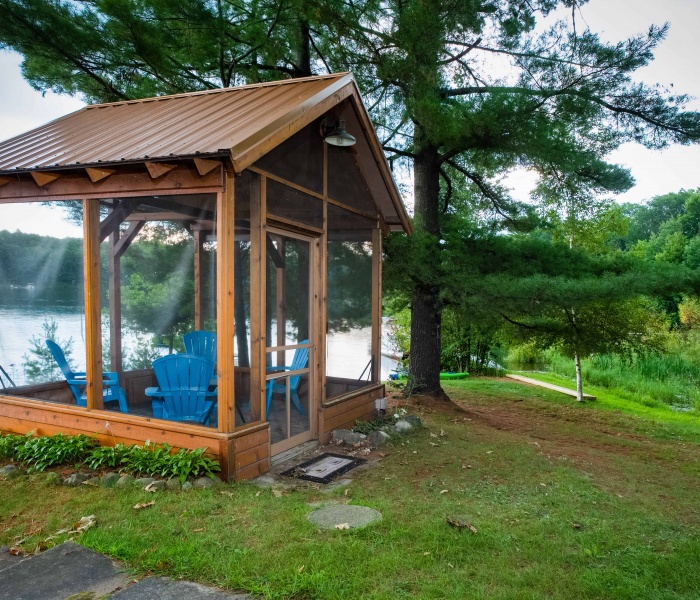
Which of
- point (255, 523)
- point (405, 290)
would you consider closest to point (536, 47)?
point (405, 290)

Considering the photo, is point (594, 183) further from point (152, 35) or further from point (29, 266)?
point (29, 266)

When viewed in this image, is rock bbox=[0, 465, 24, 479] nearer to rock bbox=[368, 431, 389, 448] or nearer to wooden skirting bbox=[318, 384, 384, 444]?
wooden skirting bbox=[318, 384, 384, 444]

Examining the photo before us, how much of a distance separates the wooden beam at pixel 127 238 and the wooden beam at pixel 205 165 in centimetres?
128

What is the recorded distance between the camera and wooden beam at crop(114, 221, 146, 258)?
202 inches

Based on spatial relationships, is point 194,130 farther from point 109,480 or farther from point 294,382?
point 109,480

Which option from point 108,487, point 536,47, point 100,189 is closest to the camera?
point 108,487

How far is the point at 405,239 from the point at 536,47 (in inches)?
134

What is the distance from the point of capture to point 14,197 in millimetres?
5320

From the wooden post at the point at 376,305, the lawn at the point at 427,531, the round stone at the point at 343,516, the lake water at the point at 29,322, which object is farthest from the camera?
the wooden post at the point at 376,305

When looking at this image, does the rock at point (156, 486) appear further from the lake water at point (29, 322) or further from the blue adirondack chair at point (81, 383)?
the lake water at point (29, 322)

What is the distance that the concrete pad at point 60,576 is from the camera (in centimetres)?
273

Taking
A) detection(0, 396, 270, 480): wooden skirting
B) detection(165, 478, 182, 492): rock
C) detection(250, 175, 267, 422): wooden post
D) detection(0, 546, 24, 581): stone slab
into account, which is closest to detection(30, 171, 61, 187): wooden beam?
detection(250, 175, 267, 422): wooden post

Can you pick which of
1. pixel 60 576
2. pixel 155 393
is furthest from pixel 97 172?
pixel 60 576

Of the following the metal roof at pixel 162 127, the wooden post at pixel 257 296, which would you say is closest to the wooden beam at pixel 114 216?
the metal roof at pixel 162 127
